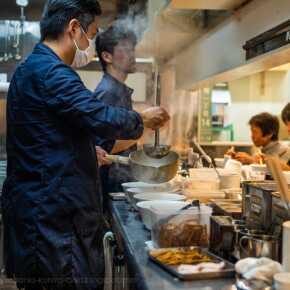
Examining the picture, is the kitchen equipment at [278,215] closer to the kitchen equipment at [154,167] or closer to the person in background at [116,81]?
the kitchen equipment at [154,167]

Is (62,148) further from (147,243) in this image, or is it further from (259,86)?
(259,86)

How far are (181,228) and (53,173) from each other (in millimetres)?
420

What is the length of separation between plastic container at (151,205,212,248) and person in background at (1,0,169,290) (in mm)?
225

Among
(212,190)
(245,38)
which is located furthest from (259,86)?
(212,190)

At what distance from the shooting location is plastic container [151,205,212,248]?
1.41 m

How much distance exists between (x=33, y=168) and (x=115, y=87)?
1.20 meters

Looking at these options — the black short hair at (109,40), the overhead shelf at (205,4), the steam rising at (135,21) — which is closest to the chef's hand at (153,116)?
the overhead shelf at (205,4)

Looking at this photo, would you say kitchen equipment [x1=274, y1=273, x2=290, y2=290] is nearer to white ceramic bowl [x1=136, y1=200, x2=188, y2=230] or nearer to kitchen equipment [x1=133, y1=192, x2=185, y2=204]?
white ceramic bowl [x1=136, y1=200, x2=188, y2=230]

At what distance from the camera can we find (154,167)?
214cm

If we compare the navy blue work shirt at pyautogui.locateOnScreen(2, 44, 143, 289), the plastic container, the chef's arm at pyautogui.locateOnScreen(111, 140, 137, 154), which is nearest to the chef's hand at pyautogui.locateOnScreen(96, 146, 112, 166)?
the chef's arm at pyautogui.locateOnScreen(111, 140, 137, 154)

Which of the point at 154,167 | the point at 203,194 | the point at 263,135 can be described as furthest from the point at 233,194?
the point at 263,135

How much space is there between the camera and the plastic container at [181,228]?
1.41 m

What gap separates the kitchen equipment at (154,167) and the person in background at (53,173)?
63 centimetres

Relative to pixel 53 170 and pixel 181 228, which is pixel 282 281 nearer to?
pixel 181 228
